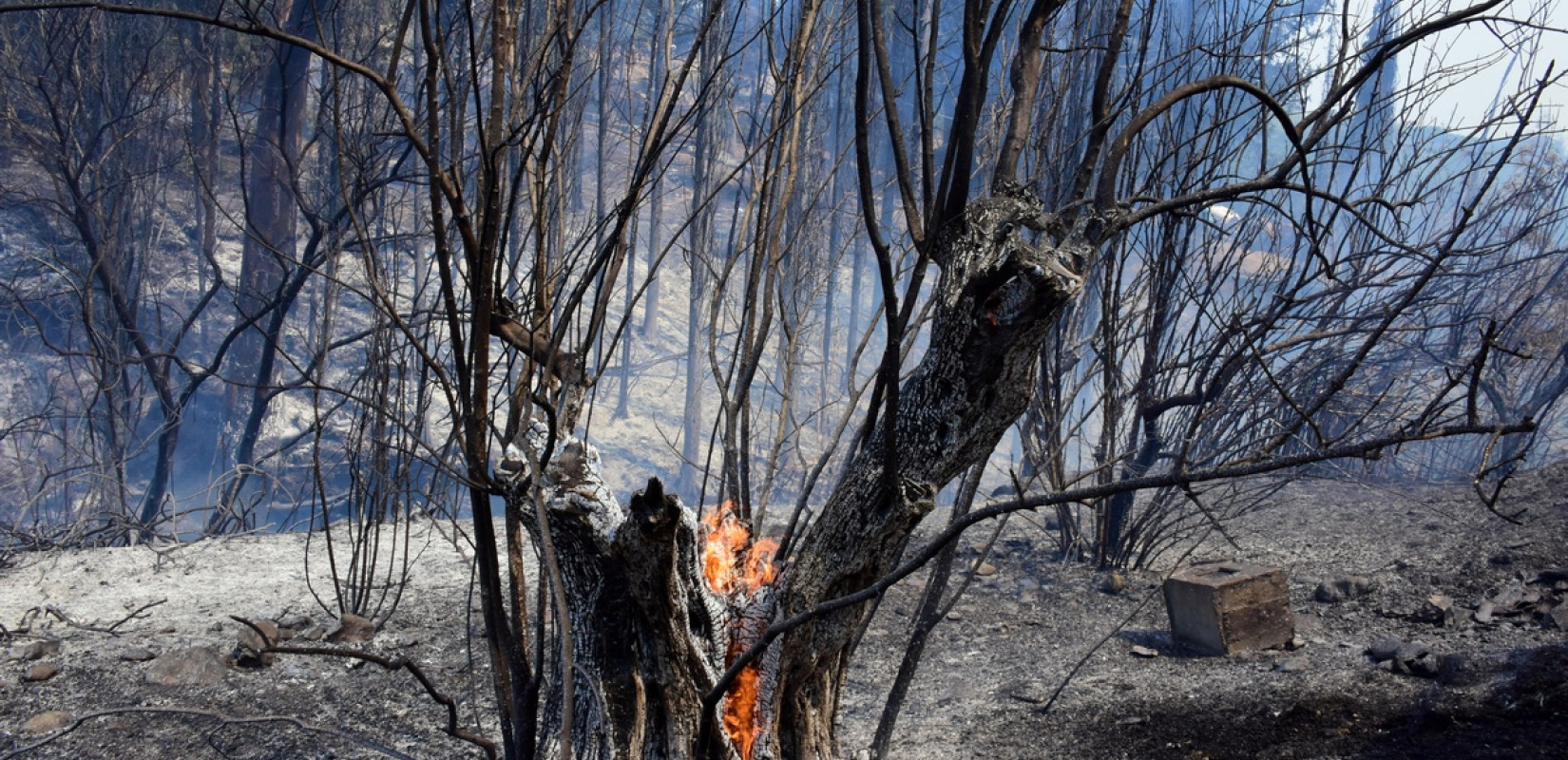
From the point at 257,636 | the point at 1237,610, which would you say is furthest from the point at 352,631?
the point at 1237,610

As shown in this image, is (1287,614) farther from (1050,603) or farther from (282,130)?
(282,130)

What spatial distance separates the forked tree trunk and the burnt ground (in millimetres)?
521

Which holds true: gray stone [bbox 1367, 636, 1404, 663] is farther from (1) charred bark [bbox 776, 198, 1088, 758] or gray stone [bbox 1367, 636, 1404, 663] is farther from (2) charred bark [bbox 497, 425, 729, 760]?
(2) charred bark [bbox 497, 425, 729, 760]

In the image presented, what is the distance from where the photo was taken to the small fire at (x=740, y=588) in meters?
2.12

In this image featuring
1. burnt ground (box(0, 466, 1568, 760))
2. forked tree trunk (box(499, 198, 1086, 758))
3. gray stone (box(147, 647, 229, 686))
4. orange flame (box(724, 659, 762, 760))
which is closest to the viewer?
forked tree trunk (box(499, 198, 1086, 758))

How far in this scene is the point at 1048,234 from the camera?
2086 millimetres

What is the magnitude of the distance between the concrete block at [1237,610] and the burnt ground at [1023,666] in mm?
84

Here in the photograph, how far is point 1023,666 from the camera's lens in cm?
444

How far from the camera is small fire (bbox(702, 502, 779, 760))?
2125 mm

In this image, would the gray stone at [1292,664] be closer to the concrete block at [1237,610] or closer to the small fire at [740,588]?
the concrete block at [1237,610]

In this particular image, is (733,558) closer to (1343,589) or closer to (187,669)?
(187,669)

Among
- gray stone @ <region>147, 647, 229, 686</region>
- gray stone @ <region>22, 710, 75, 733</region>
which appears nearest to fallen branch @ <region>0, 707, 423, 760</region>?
gray stone @ <region>22, 710, 75, 733</region>

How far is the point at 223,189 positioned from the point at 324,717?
15.9 m

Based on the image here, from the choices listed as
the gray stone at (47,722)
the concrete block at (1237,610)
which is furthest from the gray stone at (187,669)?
the concrete block at (1237,610)
